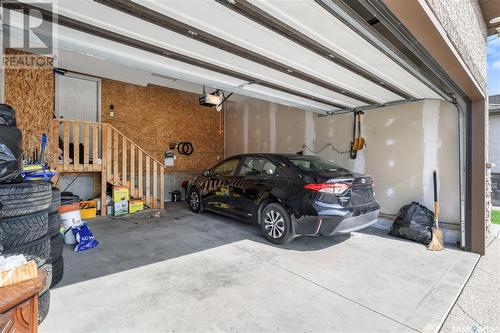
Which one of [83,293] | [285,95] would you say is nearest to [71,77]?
[285,95]

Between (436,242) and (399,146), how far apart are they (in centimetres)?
178

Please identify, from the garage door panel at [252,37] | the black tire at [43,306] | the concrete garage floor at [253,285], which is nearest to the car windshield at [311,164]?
the concrete garage floor at [253,285]

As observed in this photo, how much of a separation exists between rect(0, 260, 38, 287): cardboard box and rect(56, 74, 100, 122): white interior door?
5856 mm

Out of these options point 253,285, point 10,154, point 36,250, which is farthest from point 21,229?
point 253,285

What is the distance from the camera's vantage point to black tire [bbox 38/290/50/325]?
69.4 inches

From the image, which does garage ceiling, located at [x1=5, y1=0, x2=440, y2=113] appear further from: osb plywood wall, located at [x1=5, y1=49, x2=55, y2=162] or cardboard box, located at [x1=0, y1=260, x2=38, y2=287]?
osb plywood wall, located at [x1=5, y1=49, x2=55, y2=162]

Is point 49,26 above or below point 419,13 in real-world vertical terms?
above

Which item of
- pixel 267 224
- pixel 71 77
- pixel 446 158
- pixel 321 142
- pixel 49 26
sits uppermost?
pixel 71 77

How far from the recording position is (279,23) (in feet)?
7.02

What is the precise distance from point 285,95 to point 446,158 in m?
2.83

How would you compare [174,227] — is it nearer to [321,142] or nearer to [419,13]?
[321,142]

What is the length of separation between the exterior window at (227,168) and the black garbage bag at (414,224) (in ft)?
9.60

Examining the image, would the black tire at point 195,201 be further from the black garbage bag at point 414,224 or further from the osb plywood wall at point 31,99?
the black garbage bag at point 414,224

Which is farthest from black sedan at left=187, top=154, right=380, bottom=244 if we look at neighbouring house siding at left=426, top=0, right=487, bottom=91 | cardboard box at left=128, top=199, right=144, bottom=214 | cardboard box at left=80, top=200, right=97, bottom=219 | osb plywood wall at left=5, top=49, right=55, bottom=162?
osb plywood wall at left=5, top=49, right=55, bottom=162
